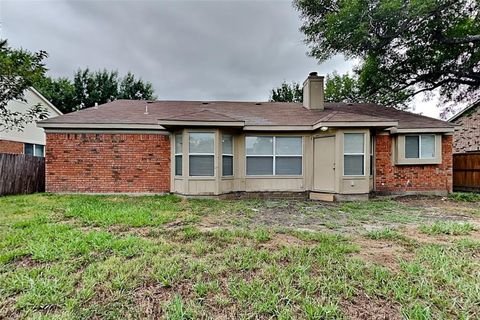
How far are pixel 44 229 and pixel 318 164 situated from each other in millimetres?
7686

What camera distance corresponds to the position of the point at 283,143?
9102 mm

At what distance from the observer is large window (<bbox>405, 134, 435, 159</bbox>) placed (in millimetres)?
9172

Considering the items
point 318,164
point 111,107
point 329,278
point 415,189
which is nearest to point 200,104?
point 111,107

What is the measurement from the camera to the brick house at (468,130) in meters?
14.4

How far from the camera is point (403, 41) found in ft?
42.2

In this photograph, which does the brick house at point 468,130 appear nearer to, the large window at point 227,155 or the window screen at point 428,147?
the window screen at point 428,147

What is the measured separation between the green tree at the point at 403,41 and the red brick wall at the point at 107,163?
9312mm

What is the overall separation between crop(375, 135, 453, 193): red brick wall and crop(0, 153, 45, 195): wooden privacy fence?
1279cm

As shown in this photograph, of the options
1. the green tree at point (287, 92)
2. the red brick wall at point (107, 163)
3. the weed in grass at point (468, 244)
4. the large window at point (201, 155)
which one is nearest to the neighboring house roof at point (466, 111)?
the green tree at point (287, 92)

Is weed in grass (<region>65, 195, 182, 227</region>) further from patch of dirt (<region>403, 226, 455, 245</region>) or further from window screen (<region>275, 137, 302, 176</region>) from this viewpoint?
patch of dirt (<region>403, 226, 455, 245</region>)

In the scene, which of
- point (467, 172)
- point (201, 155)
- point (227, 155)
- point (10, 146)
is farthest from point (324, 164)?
point (10, 146)

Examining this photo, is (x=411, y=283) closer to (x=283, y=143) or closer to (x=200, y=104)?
(x=283, y=143)

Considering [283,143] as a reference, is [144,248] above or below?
below

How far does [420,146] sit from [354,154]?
118 inches
